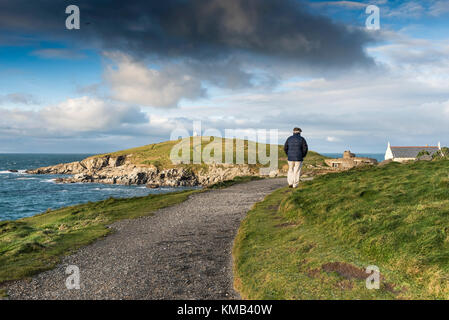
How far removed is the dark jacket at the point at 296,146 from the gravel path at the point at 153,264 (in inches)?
233

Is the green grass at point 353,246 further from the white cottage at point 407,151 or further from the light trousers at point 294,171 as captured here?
the white cottage at point 407,151

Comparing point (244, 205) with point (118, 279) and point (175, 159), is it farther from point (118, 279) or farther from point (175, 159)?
point (175, 159)

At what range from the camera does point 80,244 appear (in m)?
15.1

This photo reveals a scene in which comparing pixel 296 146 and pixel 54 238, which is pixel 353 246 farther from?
pixel 54 238

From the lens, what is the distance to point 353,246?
10.6 metres

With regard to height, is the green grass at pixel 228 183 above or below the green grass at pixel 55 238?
above

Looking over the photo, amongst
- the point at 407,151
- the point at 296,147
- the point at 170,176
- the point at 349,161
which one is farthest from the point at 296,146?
the point at 170,176

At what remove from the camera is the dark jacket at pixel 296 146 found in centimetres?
2122

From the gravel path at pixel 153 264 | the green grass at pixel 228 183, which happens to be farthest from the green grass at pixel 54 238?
the green grass at pixel 228 183

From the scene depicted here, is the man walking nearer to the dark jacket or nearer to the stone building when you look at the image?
the dark jacket

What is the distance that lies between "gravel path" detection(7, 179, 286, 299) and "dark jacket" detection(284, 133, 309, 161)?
5912mm

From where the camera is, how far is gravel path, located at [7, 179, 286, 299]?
30.8ft

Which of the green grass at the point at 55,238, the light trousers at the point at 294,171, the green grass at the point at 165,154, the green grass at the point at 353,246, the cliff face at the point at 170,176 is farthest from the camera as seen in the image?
the green grass at the point at 165,154
